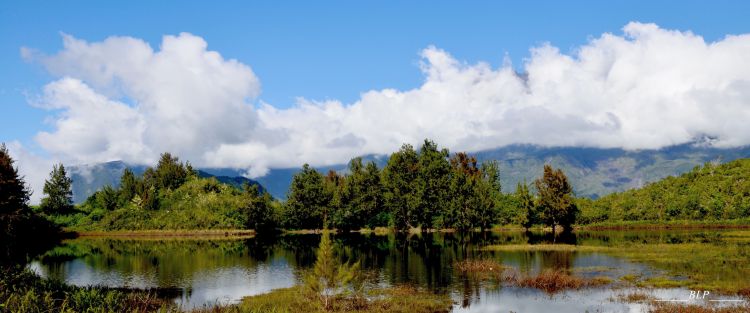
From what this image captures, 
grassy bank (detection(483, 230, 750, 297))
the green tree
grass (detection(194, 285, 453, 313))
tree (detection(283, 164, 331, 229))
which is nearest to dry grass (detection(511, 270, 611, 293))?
grassy bank (detection(483, 230, 750, 297))

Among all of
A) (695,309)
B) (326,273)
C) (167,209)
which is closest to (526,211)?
(167,209)

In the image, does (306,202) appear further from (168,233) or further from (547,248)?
(547,248)

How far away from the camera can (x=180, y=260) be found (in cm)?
8250

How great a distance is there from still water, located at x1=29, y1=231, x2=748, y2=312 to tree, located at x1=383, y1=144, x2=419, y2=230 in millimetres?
63314

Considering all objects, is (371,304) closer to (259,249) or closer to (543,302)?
(543,302)

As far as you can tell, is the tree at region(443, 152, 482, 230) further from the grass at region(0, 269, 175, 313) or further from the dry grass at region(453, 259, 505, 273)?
the grass at region(0, 269, 175, 313)

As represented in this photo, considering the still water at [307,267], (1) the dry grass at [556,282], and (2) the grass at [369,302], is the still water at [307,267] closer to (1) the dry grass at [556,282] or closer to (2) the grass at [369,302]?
(1) the dry grass at [556,282]

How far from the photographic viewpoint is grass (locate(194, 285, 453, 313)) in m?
41.5

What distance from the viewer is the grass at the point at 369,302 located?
4153 centimetres

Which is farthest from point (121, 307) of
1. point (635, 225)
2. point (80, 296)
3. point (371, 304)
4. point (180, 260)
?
point (635, 225)

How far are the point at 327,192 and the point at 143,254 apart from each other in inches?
3124

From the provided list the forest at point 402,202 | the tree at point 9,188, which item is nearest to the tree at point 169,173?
the forest at point 402,202

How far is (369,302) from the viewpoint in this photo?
44.6 metres

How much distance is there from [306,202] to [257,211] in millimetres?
16870
